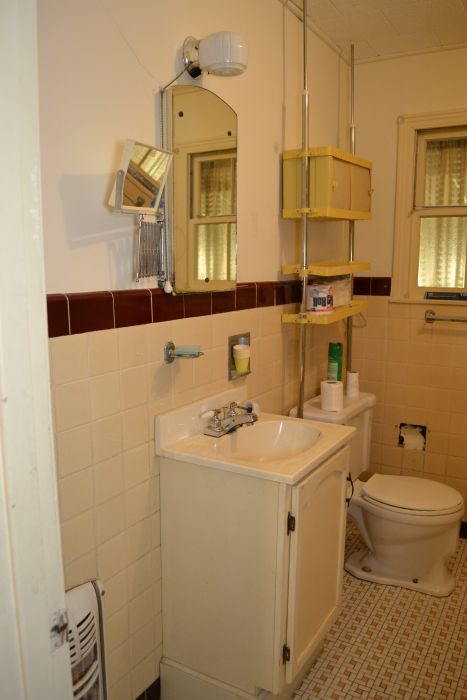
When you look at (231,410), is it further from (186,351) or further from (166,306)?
(166,306)

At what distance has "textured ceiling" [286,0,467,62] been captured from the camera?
219cm

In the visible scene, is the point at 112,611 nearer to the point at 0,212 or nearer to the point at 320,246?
the point at 0,212

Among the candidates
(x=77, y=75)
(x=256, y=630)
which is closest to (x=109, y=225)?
(x=77, y=75)

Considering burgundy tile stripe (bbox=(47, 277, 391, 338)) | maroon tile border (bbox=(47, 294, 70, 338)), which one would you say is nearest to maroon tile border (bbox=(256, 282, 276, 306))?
burgundy tile stripe (bbox=(47, 277, 391, 338))

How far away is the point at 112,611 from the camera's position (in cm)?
155

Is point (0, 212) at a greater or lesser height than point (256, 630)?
greater

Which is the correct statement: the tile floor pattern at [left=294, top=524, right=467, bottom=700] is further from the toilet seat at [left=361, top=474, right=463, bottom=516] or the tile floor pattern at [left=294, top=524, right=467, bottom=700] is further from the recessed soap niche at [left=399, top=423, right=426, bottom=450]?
the recessed soap niche at [left=399, top=423, right=426, bottom=450]

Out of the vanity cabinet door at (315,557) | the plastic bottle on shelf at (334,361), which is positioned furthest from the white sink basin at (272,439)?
the plastic bottle on shelf at (334,361)

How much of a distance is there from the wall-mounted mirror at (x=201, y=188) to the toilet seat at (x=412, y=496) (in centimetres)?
111

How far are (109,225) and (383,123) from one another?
1.87m

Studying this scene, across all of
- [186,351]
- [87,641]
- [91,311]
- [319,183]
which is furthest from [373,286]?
[87,641]

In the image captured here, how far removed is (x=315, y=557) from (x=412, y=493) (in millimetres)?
823

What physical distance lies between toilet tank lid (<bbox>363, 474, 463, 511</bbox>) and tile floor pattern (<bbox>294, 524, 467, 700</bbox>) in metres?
0.40

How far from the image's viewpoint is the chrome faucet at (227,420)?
181cm
